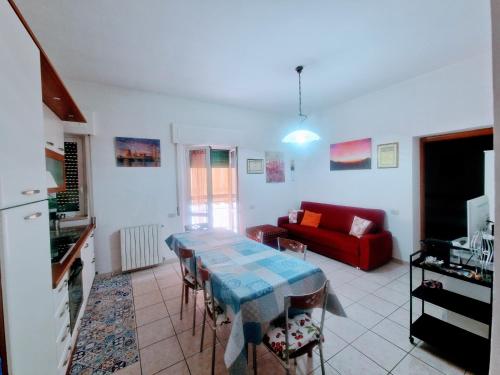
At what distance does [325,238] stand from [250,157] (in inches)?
85.0

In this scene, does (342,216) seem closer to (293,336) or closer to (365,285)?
(365,285)

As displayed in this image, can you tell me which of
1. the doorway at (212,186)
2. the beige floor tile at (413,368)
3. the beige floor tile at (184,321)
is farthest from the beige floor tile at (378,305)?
the doorway at (212,186)

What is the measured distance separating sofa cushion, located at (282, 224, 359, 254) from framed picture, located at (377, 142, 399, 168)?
1.35 m

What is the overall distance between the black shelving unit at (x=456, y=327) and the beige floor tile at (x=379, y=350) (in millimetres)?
210

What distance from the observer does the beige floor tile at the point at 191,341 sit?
6.11 ft

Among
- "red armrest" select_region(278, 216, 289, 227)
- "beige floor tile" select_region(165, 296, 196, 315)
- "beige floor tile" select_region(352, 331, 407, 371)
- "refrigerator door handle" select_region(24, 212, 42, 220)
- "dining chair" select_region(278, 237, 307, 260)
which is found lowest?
"beige floor tile" select_region(352, 331, 407, 371)

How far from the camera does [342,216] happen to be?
412 cm

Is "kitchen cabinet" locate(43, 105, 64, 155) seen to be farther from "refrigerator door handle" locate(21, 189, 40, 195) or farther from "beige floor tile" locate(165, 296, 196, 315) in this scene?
"beige floor tile" locate(165, 296, 196, 315)

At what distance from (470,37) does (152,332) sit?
14.5 ft

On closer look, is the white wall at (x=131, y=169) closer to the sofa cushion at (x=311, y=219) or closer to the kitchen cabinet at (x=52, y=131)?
the kitchen cabinet at (x=52, y=131)

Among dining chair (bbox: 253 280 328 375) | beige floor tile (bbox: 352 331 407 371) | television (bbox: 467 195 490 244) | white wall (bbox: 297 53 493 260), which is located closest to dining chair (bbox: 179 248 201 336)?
dining chair (bbox: 253 280 328 375)

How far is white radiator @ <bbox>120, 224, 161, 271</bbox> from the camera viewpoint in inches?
130

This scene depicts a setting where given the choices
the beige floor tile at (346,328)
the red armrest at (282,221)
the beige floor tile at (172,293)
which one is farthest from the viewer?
the red armrest at (282,221)

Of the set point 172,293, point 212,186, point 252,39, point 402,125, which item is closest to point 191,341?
point 172,293
